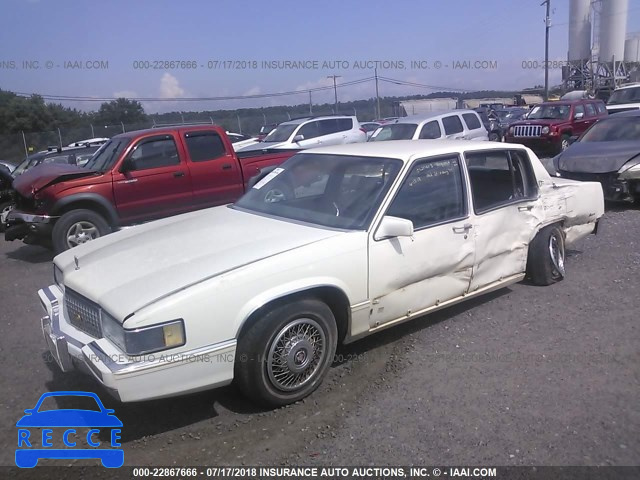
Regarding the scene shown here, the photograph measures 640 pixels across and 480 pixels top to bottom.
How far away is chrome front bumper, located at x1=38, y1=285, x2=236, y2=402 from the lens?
9.44 ft

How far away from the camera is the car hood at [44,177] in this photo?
24.6ft

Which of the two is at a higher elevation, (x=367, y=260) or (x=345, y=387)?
(x=367, y=260)

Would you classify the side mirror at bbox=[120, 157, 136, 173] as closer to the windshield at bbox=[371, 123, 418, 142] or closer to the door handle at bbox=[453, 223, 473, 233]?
the door handle at bbox=[453, 223, 473, 233]

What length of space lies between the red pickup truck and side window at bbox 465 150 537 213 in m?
4.86

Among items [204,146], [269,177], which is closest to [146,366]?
[269,177]

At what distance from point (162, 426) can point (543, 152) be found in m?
17.2

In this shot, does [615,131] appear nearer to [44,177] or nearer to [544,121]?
[544,121]

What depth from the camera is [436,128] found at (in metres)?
13.3

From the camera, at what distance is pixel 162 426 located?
334cm

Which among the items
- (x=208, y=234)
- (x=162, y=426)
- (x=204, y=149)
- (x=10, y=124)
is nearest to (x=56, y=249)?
(x=204, y=149)

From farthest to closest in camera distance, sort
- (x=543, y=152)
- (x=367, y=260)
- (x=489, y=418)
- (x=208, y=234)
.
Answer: (x=543, y=152)
(x=208, y=234)
(x=367, y=260)
(x=489, y=418)

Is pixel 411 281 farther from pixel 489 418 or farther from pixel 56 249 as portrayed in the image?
pixel 56 249

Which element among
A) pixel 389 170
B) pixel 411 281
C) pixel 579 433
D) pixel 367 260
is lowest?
pixel 579 433

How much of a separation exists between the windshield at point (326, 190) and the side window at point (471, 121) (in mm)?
10442
